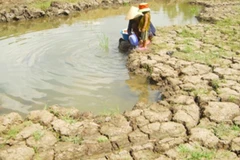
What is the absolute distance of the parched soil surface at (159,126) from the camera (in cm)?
317

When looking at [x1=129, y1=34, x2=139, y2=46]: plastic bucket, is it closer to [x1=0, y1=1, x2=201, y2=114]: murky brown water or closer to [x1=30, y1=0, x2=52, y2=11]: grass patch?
[x1=0, y1=1, x2=201, y2=114]: murky brown water

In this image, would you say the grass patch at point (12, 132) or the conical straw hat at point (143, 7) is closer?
the grass patch at point (12, 132)

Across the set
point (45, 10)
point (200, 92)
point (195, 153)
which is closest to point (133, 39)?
point (200, 92)

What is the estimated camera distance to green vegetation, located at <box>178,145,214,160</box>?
9.77 feet

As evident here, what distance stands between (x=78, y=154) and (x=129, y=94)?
1.75m

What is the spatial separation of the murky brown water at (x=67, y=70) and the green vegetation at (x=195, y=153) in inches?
54.0

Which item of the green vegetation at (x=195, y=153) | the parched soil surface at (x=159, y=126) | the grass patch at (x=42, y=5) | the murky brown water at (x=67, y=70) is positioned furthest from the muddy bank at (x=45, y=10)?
the green vegetation at (x=195, y=153)

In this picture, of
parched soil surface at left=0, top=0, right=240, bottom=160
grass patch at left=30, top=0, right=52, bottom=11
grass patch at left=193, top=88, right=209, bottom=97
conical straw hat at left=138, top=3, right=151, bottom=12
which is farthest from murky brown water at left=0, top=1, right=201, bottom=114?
grass patch at left=30, top=0, right=52, bottom=11

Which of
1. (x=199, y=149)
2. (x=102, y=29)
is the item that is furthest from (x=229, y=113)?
(x=102, y=29)

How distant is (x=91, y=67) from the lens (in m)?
5.78

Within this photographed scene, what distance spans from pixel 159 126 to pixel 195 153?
2.13 feet

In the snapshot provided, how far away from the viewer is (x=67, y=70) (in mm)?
5680

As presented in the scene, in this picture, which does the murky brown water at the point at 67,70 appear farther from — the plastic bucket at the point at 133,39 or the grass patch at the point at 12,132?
the grass patch at the point at 12,132

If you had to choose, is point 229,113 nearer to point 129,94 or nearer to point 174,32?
point 129,94
